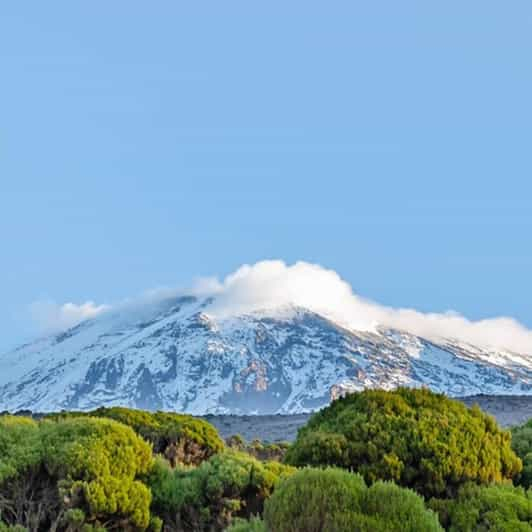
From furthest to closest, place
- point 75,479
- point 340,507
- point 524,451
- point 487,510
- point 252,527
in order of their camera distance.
Answer: 1. point 524,451
2. point 75,479
3. point 487,510
4. point 252,527
5. point 340,507

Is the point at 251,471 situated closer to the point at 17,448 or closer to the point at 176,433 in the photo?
the point at 17,448

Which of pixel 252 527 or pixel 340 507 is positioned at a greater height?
pixel 340 507

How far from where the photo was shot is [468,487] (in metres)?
→ 12.4

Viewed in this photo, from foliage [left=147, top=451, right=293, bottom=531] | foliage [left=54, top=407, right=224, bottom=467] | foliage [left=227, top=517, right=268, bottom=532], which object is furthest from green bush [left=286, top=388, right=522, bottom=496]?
foliage [left=54, top=407, right=224, bottom=467]

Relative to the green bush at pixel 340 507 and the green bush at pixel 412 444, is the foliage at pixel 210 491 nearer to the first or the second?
the green bush at pixel 412 444

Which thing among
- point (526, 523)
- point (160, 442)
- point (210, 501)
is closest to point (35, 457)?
point (210, 501)

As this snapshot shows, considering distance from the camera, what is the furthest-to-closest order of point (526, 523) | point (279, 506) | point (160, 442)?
point (160, 442), point (526, 523), point (279, 506)

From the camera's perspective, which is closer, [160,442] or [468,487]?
[468,487]

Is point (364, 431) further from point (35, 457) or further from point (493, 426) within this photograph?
point (35, 457)

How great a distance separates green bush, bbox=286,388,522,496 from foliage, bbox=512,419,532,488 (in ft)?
1.00

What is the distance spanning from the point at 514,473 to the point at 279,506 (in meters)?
5.87

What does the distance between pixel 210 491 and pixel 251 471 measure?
75 cm

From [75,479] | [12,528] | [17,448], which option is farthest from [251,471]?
[12,528]

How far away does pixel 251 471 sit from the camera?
1327 centimetres
